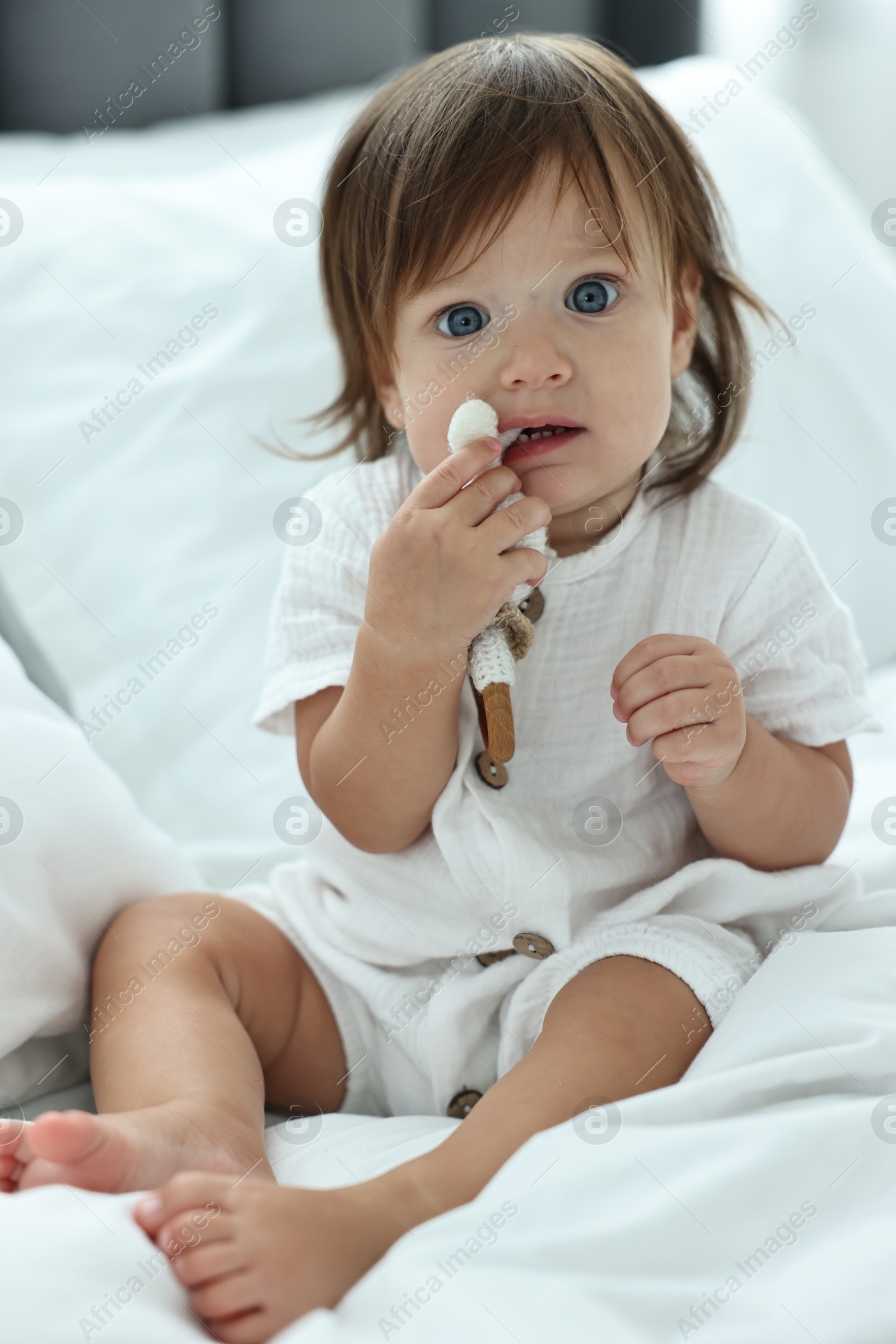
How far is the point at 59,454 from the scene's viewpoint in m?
1.14

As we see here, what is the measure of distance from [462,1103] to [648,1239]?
0.90 ft

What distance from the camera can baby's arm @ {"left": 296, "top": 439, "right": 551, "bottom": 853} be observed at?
0.73 meters

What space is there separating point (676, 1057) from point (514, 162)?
1.86 feet

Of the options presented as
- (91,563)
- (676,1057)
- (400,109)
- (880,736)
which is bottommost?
(880,736)

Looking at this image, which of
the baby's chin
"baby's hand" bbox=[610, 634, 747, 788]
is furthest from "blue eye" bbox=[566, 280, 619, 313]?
"baby's hand" bbox=[610, 634, 747, 788]

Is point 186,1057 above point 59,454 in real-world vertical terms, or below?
→ below

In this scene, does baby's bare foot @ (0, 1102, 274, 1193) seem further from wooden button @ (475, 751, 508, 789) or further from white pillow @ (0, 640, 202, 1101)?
wooden button @ (475, 751, 508, 789)

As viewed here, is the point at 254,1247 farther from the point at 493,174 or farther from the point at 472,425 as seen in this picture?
the point at 493,174

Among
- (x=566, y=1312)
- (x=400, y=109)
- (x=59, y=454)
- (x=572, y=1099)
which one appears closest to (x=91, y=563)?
(x=59, y=454)

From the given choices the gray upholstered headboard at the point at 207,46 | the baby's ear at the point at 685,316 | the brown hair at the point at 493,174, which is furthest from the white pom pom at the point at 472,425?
the gray upholstered headboard at the point at 207,46

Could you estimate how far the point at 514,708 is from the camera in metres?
0.89

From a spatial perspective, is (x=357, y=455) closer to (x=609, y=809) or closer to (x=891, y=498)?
(x=609, y=809)

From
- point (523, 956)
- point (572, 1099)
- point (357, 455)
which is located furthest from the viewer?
point (357, 455)

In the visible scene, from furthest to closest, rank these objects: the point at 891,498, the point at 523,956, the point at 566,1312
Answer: the point at 891,498 < the point at 523,956 < the point at 566,1312
